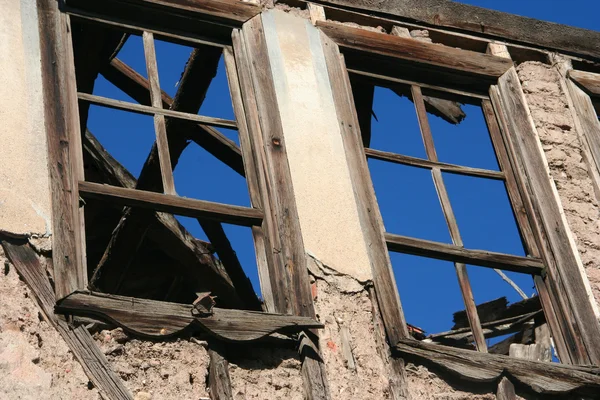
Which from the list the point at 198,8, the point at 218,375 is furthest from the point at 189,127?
the point at 218,375

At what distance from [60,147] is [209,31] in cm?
134

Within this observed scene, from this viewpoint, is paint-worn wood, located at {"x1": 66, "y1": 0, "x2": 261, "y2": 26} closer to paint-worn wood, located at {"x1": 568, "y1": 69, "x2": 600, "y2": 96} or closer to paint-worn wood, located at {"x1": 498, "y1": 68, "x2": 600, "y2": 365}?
paint-worn wood, located at {"x1": 498, "y1": 68, "x2": 600, "y2": 365}

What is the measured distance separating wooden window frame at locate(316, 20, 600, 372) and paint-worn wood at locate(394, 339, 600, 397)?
0.12 feet

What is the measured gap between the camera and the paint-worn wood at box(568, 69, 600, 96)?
7121mm

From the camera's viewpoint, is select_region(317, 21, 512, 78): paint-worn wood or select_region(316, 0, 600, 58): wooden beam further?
select_region(316, 0, 600, 58): wooden beam

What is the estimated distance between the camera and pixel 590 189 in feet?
21.6

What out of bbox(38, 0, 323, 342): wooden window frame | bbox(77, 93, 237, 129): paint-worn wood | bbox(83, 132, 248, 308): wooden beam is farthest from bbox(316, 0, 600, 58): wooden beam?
bbox(83, 132, 248, 308): wooden beam

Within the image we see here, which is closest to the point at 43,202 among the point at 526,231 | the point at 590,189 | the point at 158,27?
the point at 158,27

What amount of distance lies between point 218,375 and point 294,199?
3.67 feet

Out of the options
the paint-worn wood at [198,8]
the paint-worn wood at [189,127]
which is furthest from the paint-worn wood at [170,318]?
the paint-worn wood at [189,127]

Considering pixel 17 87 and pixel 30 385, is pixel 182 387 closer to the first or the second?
pixel 30 385

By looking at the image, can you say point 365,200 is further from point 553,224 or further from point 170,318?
point 170,318

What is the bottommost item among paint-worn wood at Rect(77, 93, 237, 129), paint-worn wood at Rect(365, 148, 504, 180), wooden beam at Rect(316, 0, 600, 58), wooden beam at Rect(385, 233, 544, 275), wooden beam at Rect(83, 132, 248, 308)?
wooden beam at Rect(385, 233, 544, 275)

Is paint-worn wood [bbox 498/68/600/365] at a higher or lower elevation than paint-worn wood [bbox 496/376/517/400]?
higher
